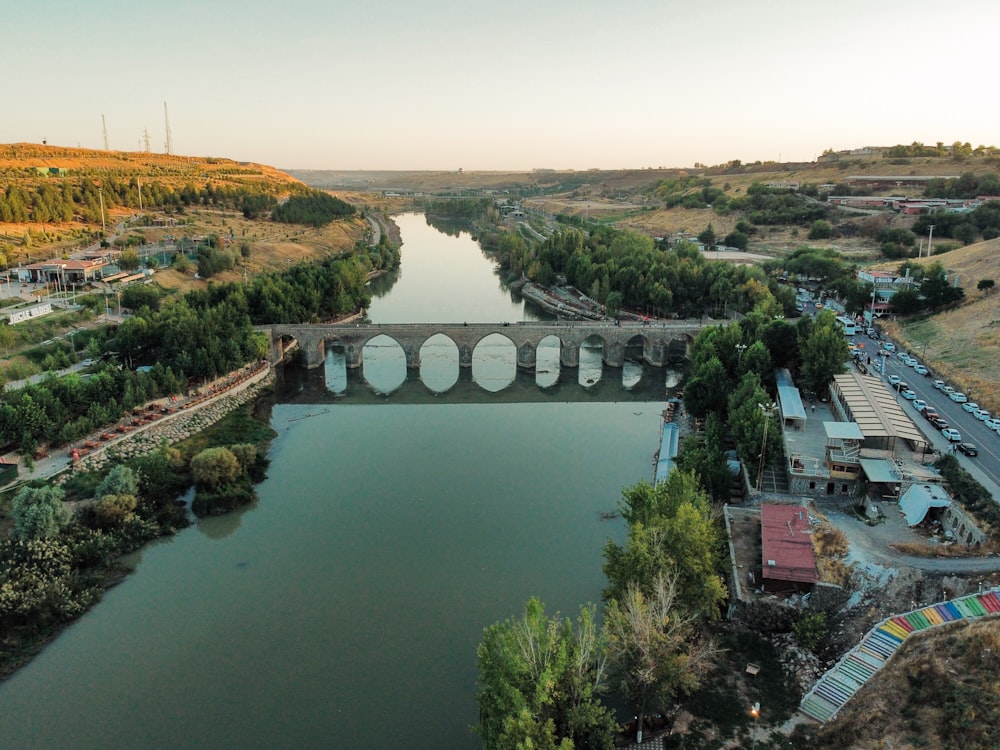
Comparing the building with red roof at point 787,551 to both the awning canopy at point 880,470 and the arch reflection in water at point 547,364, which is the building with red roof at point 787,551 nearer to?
the awning canopy at point 880,470

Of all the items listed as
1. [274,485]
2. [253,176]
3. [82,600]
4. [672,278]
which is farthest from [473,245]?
[82,600]

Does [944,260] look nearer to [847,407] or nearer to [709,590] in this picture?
[847,407]

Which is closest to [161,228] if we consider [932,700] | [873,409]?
[873,409]

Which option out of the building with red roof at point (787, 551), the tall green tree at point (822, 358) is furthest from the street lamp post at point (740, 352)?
the building with red roof at point (787, 551)

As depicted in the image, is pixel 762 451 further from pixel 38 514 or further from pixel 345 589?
pixel 38 514

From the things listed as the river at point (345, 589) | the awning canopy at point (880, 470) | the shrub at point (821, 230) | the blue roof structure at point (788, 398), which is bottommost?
the river at point (345, 589)

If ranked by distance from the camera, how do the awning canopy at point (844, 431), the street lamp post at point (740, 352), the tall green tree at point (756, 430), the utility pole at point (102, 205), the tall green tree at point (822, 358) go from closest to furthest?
the awning canopy at point (844, 431) → the tall green tree at point (756, 430) → the tall green tree at point (822, 358) → the street lamp post at point (740, 352) → the utility pole at point (102, 205)
